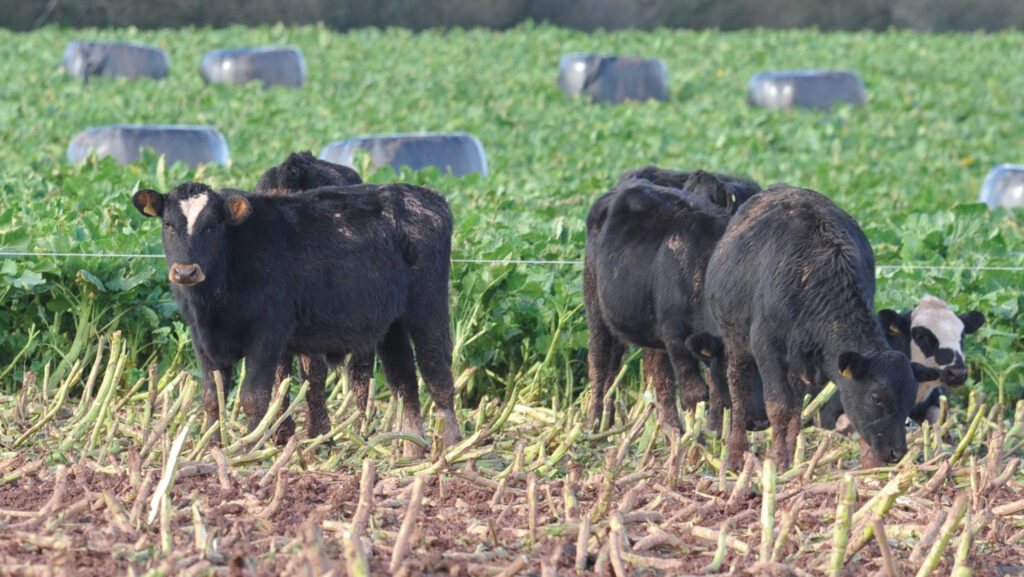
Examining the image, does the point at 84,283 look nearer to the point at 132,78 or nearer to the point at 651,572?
the point at 651,572

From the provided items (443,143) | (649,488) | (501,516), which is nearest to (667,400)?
(649,488)

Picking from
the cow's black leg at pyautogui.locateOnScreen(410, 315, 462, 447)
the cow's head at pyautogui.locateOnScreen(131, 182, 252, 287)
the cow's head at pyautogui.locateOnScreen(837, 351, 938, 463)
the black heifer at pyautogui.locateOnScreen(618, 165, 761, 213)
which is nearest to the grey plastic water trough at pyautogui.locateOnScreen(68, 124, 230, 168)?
the black heifer at pyautogui.locateOnScreen(618, 165, 761, 213)

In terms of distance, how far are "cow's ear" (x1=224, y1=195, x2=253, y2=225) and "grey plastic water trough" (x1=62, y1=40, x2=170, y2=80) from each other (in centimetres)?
1620

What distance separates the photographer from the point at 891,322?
797 cm

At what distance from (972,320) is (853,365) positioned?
6.35ft

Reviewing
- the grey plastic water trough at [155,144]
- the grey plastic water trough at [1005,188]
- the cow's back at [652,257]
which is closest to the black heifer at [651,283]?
the cow's back at [652,257]

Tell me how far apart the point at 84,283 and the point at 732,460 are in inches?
151

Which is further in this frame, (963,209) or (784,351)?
(963,209)

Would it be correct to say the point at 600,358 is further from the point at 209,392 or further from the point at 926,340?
the point at 209,392

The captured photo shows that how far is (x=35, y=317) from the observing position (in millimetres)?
8766

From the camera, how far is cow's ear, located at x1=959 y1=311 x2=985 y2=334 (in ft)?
27.3

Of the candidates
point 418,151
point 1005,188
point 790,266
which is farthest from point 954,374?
point 418,151

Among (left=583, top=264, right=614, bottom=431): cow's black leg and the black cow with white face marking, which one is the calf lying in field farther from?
the black cow with white face marking

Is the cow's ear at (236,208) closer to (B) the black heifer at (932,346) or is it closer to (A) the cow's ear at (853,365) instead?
(A) the cow's ear at (853,365)
